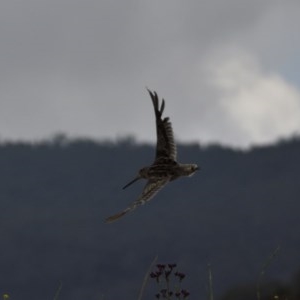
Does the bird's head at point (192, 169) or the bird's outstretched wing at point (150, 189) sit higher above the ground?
the bird's head at point (192, 169)

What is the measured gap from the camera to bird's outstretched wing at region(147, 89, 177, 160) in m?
16.3

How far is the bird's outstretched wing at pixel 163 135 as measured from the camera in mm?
16281

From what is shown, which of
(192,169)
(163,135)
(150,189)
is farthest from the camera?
(163,135)

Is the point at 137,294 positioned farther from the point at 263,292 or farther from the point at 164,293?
the point at 263,292

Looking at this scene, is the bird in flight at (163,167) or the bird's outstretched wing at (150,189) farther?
the bird in flight at (163,167)

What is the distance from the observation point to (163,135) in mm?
16828

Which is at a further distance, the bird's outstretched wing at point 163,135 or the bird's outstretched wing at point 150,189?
the bird's outstretched wing at point 163,135

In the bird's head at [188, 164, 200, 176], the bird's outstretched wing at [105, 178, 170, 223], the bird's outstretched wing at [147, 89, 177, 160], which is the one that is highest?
the bird's outstretched wing at [147, 89, 177, 160]

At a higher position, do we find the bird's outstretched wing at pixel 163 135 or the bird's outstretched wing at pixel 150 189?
the bird's outstretched wing at pixel 163 135

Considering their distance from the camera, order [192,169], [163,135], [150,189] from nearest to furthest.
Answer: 1. [150,189]
2. [192,169]
3. [163,135]

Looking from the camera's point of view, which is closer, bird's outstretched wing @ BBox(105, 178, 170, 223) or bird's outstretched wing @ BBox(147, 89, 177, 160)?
bird's outstretched wing @ BBox(105, 178, 170, 223)

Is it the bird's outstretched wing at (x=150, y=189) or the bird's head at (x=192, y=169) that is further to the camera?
the bird's head at (x=192, y=169)

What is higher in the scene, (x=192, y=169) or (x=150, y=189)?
(x=192, y=169)

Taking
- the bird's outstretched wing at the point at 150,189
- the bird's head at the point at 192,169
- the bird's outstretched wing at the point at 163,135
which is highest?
the bird's outstretched wing at the point at 163,135
